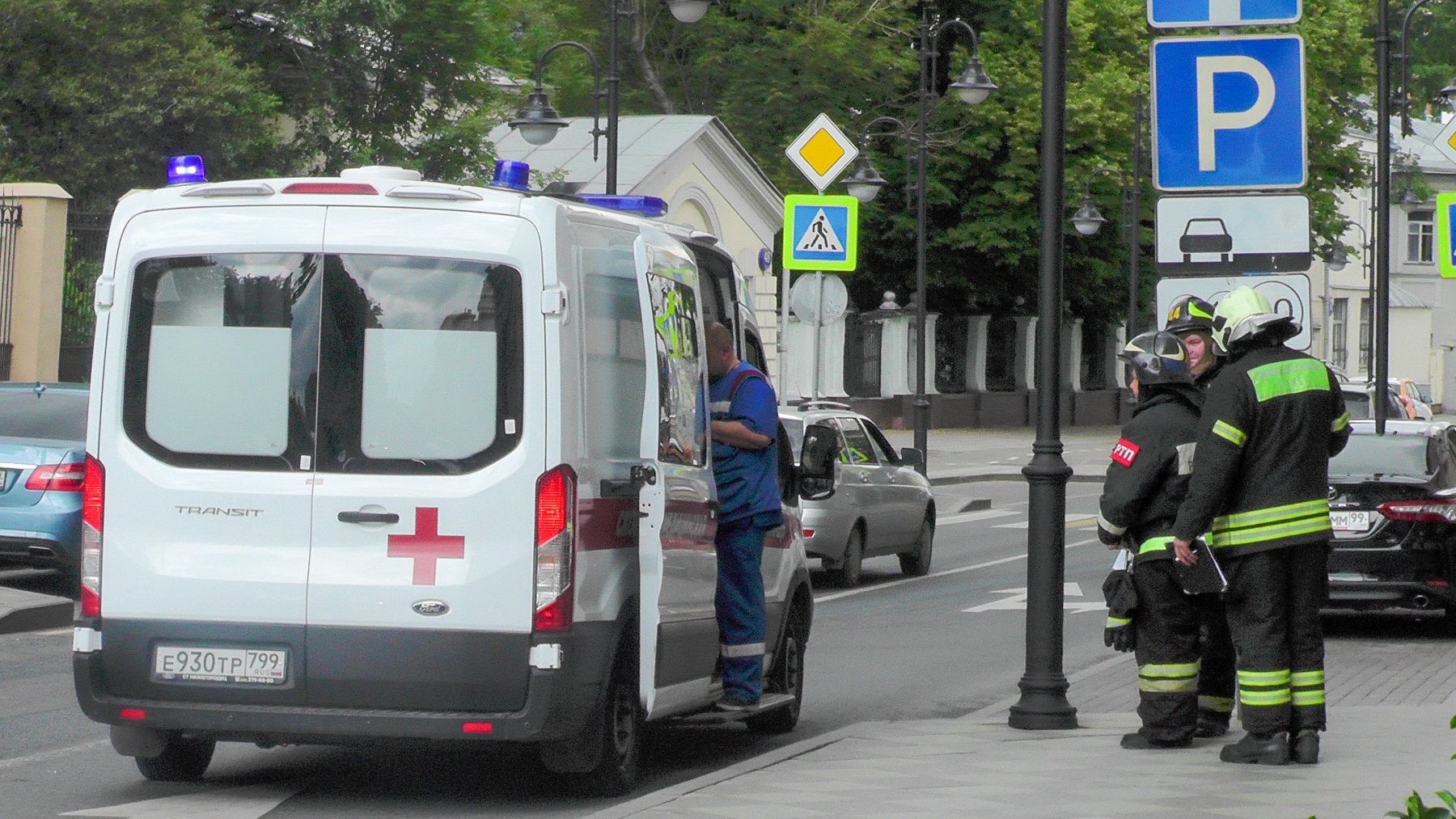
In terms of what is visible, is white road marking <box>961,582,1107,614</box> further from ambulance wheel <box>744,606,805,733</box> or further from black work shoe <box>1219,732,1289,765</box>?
black work shoe <box>1219,732,1289,765</box>

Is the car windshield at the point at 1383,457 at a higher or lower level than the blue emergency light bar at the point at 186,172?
lower

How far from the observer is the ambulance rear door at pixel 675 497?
25.5ft

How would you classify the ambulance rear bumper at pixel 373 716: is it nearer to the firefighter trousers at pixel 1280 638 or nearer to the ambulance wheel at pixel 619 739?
the ambulance wheel at pixel 619 739

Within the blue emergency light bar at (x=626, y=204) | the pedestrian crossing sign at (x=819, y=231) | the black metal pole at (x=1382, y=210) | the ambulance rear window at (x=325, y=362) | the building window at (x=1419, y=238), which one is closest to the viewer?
the ambulance rear window at (x=325, y=362)

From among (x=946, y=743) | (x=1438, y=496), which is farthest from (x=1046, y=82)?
(x=1438, y=496)

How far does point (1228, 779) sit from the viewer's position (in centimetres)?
770

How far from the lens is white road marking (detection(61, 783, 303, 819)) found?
7.35 meters

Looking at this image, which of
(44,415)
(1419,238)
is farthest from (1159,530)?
(1419,238)

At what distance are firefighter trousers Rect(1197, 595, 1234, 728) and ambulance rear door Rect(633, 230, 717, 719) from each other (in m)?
2.10

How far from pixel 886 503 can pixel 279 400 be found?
436 inches

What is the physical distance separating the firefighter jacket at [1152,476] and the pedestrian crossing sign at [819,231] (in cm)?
1374

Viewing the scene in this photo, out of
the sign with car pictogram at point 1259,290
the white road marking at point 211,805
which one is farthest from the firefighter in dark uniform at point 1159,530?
the white road marking at point 211,805

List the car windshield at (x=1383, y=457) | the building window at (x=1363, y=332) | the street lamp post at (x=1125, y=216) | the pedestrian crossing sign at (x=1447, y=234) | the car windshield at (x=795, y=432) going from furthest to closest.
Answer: the building window at (x=1363, y=332)
the street lamp post at (x=1125, y=216)
the pedestrian crossing sign at (x=1447, y=234)
the car windshield at (x=795, y=432)
the car windshield at (x=1383, y=457)

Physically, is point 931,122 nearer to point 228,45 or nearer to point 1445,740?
point 228,45
